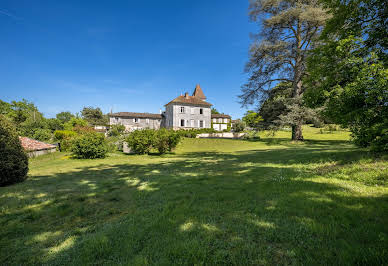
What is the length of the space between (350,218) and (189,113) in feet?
113

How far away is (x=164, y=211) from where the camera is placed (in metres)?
3.29

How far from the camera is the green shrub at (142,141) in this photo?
13.2 metres

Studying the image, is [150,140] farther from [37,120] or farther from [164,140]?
[37,120]

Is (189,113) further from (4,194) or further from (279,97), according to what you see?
(4,194)

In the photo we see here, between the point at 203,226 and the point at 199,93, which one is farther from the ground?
the point at 199,93

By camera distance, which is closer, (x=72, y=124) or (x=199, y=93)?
(x=72, y=124)

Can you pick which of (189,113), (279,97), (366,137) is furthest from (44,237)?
(189,113)

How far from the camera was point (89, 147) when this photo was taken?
1188cm

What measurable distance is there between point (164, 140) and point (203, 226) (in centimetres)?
1108

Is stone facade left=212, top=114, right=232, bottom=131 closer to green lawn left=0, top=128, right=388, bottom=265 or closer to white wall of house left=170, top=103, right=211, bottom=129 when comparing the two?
white wall of house left=170, top=103, right=211, bottom=129

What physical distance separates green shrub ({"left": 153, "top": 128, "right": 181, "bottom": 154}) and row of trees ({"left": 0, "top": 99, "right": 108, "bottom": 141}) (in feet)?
46.0

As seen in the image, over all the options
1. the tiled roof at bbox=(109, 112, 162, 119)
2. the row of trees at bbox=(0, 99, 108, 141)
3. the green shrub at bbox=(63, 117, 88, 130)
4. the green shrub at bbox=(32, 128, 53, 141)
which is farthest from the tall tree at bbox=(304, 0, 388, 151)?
the green shrub at bbox=(63, 117, 88, 130)

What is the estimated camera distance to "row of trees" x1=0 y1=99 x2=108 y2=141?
2378 centimetres

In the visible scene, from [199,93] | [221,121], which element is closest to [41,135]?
[199,93]
